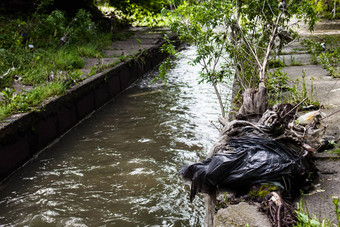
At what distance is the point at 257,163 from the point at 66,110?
369 centimetres

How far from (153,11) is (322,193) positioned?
37.1 feet

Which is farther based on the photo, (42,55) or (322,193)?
(42,55)

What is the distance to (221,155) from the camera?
2.77 metres

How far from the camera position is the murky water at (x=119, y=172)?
3.47 metres

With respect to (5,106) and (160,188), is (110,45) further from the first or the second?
(160,188)

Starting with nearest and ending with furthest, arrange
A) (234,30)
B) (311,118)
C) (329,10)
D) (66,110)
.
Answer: (311,118), (234,30), (66,110), (329,10)

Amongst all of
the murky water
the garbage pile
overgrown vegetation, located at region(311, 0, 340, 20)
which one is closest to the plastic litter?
the garbage pile

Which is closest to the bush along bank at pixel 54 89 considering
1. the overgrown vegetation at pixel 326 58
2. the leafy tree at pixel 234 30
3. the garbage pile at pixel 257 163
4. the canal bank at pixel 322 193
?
the leafy tree at pixel 234 30

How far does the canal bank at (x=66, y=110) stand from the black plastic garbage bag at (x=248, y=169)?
8.16ft

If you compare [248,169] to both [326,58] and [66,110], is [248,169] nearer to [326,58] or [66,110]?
[66,110]

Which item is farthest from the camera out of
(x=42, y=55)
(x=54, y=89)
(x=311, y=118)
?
(x=42, y=55)

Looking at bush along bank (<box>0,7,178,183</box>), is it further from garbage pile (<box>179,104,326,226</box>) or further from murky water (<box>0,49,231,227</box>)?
garbage pile (<box>179,104,326,226</box>)

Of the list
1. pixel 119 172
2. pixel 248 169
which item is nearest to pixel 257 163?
pixel 248 169

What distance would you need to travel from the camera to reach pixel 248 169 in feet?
8.70
